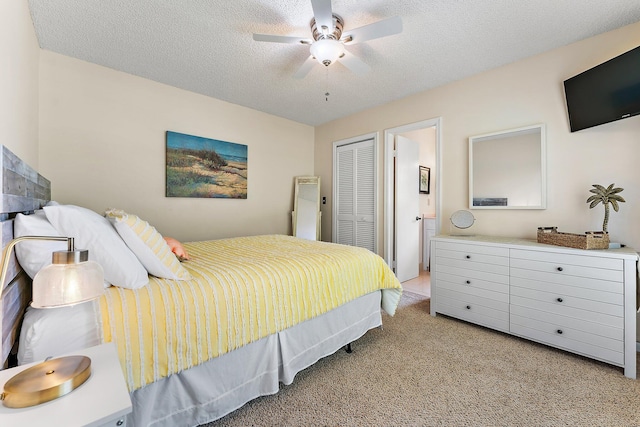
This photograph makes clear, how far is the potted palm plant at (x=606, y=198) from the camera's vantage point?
2010mm

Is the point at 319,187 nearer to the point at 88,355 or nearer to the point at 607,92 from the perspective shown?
the point at 607,92

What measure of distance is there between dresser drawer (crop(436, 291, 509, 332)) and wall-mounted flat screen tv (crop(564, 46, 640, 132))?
5.50ft

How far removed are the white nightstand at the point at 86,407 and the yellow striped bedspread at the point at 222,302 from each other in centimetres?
36

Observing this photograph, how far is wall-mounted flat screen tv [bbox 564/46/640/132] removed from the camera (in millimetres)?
1871

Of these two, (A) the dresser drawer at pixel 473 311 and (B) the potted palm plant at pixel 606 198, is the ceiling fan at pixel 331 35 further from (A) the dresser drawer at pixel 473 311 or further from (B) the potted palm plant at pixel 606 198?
(A) the dresser drawer at pixel 473 311

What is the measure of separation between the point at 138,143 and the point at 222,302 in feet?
8.32

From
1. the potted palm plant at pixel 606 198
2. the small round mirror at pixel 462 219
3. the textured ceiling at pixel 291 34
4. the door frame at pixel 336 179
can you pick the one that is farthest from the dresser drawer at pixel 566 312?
the textured ceiling at pixel 291 34

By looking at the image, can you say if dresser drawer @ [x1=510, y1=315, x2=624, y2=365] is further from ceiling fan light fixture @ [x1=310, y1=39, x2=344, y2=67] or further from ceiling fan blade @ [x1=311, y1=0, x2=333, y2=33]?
ceiling fan blade @ [x1=311, y1=0, x2=333, y2=33]

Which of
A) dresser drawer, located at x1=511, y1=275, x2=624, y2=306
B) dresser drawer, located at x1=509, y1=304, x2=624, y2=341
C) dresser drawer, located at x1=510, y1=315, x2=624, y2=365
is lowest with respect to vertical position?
dresser drawer, located at x1=510, y1=315, x2=624, y2=365

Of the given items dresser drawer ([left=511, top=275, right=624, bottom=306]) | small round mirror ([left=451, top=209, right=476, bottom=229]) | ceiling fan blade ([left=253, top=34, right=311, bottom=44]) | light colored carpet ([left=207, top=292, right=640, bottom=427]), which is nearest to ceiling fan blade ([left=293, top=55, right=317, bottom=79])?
ceiling fan blade ([left=253, top=34, right=311, bottom=44])

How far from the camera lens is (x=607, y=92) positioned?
201 centimetres

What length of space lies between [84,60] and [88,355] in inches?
119

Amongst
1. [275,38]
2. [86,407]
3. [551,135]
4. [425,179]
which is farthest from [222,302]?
[425,179]

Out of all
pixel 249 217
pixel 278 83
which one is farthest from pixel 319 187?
pixel 278 83
